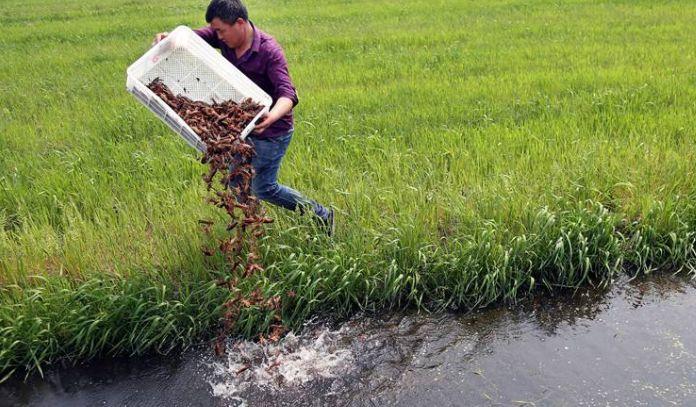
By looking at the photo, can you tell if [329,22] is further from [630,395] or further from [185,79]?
[630,395]

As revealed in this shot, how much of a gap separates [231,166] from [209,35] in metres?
0.77

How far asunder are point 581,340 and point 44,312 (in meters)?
2.95

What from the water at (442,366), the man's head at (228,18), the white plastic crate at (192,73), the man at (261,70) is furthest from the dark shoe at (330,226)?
the man's head at (228,18)

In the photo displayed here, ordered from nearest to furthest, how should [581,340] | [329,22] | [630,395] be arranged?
[630,395], [581,340], [329,22]

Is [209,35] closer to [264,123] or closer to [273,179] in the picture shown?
[264,123]

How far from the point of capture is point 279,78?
10.3ft

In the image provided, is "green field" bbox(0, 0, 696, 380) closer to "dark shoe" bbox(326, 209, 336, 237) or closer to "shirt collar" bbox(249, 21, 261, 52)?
"dark shoe" bbox(326, 209, 336, 237)

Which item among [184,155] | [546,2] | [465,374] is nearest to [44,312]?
[184,155]

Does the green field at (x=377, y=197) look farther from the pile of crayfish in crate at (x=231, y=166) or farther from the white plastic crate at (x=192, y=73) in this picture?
the white plastic crate at (x=192, y=73)

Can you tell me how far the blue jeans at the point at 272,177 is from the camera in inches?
131

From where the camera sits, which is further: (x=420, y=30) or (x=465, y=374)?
(x=420, y=30)

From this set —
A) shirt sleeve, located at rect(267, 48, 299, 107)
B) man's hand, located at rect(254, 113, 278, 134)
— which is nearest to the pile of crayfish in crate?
man's hand, located at rect(254, 113, 278, 134)

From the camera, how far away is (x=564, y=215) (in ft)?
12.9

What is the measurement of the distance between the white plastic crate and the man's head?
13 centimetres
